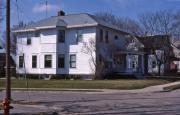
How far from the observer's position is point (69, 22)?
50844 millimetres

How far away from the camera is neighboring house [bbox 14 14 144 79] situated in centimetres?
4856

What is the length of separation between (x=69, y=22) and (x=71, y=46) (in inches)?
124

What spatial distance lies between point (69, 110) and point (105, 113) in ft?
7.51

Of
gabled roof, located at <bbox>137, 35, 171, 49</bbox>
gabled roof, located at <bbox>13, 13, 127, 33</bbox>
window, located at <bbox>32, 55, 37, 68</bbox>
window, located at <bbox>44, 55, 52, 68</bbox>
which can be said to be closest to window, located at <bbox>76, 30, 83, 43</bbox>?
gabled roof, located at <bbox>13, 13, 127, 33</bbox>

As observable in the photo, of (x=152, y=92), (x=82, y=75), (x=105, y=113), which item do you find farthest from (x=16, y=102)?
(x=82, y=75)

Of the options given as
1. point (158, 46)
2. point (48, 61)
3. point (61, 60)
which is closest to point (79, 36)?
point (61, 60)

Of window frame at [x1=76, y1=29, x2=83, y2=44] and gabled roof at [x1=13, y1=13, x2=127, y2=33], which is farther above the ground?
gabled roof at [x1=13, y1=13, x2=127, y2=33]

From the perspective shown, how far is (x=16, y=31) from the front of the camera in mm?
55000

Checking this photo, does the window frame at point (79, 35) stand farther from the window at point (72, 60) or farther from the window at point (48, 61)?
the window at point (48, 61)

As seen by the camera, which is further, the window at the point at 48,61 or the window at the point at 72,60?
the window at the point at 48,61

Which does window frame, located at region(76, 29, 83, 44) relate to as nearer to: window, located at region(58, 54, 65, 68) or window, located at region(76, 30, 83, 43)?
window, located at region(76, 30, 83, 43)

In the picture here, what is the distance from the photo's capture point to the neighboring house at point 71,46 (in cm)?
4856

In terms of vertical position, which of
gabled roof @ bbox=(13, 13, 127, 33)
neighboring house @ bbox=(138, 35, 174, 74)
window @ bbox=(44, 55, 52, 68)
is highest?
gabled roof @ bbox=(13, 13, 127, 33)

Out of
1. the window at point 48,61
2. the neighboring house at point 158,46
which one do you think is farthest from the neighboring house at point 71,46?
the neighboring house at point 158,46
